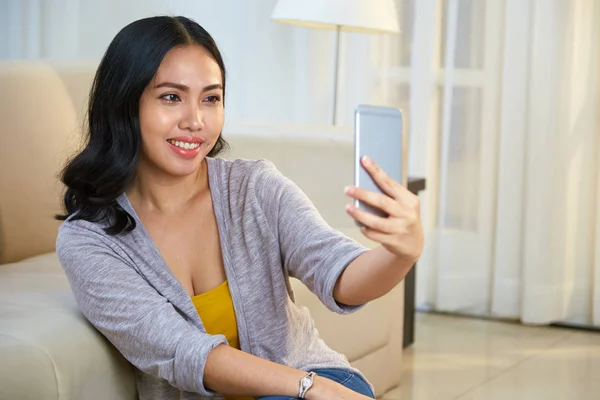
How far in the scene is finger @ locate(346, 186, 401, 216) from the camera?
1.21 m

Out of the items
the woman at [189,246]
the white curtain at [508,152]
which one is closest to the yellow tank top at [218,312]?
the woman at [189,246]

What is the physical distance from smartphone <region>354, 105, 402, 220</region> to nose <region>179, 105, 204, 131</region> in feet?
1.29

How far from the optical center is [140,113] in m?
1.62

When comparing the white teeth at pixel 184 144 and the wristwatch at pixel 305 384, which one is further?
the white teeth at pixel 184 144

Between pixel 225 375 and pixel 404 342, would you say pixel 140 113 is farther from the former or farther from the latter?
pixel 404 342

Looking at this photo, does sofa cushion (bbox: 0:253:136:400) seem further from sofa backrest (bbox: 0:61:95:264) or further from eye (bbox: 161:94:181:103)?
sofa backrest (bbox: 0:61:95:264)

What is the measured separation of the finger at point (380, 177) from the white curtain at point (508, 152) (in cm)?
219

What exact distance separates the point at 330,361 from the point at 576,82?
1.91 meters

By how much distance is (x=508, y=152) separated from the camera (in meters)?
3.38

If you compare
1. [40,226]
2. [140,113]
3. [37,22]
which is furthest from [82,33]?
[140,113]

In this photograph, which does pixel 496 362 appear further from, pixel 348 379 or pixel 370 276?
pixel 370 276

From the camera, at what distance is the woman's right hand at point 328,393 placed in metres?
1.44

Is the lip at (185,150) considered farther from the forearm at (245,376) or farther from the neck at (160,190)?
the forearm at (245,376)

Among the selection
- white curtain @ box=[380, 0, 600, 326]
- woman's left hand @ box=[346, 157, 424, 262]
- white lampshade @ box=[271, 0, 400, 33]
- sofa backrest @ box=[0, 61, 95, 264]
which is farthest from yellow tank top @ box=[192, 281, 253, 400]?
white curtain @ box=[380, 0, 600, 326]
